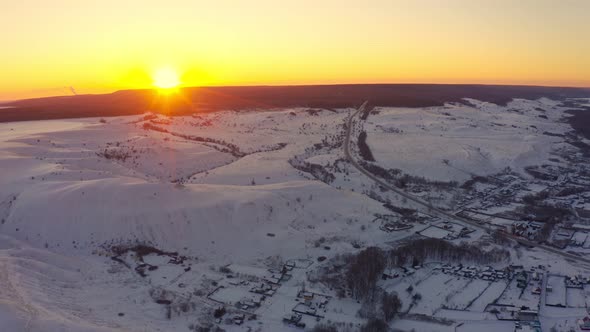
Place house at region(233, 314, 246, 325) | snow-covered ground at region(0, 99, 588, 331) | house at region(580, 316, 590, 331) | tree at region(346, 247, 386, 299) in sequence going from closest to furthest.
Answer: house at region(580, 316, 590, 331) < house at region(233, 314, 246, 325) < snow-covered ground at region(0, 99, 588, 331) < tree at region(346, 247, 386, 299)

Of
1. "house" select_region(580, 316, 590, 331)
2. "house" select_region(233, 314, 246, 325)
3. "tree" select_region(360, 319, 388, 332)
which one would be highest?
"house" select_region(233, 314, 246, 325)

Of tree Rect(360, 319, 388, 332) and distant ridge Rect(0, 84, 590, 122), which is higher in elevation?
distant ridge Rect(0, 84, 590, 122)

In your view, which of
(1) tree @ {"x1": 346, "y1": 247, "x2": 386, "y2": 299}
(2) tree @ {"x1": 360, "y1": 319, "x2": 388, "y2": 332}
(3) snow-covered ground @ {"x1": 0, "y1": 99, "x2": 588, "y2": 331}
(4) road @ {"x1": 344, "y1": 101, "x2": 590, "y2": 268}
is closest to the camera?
(2) tree @ {"x1": 360, "y1": 319, "x2": 388, "y2": 332}

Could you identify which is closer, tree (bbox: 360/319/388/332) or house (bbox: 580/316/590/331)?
tree (bbox: 360/319/388/332)

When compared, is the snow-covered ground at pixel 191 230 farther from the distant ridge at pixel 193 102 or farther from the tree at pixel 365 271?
the distant ridge at pixel 193 102

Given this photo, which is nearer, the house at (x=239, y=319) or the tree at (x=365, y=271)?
the house at (x=239, y=319)

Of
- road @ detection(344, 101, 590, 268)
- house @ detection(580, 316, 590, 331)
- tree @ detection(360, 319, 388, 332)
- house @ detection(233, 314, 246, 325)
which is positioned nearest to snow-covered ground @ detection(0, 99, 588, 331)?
house @ detection(233, 314, 246, 325)

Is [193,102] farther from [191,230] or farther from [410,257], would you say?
[410,257]

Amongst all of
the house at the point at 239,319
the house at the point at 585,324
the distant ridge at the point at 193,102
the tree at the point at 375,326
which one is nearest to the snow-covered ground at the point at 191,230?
the house at the point at 239,319

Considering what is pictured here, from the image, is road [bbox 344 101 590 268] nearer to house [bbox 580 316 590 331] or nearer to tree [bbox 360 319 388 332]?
house [bbox 580 316 590 331]

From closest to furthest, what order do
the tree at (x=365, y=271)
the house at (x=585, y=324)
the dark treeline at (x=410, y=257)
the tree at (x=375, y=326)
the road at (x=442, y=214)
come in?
1. the tree at (x=375, y=326)
2. the house at (x=585, y=324)
3. the tree at (x=365, y=271)
4. the dark treeline at (x=410, y=257)
5. the road at (x=442, y=214)

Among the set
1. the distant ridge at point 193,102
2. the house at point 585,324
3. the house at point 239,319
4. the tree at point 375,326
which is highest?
the distant ridge at point 193,102

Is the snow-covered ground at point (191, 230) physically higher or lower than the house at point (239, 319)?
higher
